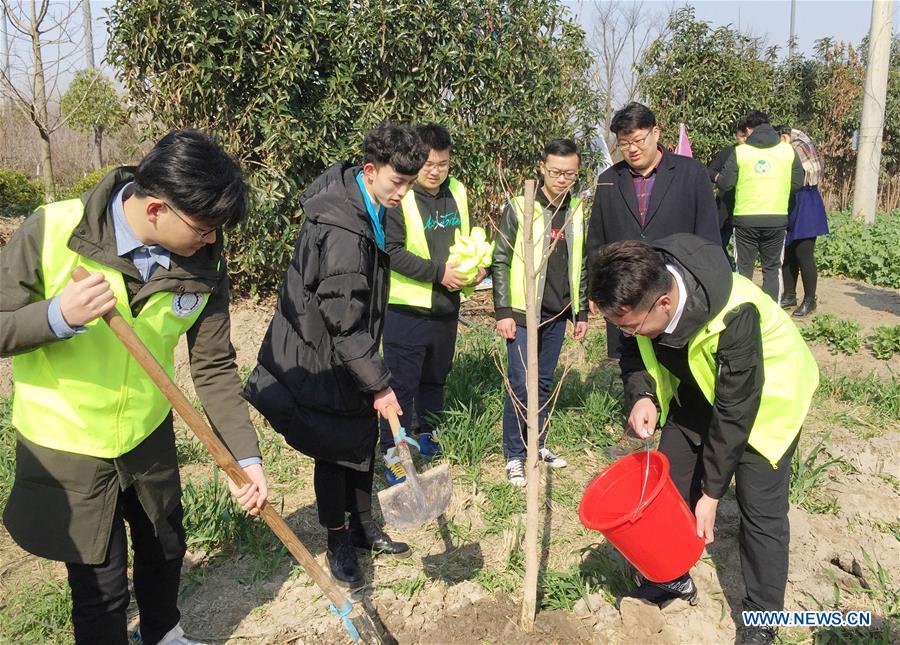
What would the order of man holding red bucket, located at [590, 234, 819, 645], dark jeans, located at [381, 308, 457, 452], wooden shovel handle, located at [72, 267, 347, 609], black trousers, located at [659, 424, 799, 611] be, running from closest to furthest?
wooden shovel handle, located at [72, 267, 347, 609], man holding red bucket, located at [590, 234, 819, 645], black trousers, located at [659, 424, 799, 611], dark jeans, located at [381, 308, 457, 452]

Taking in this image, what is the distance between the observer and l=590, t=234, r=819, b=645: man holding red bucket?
212cm

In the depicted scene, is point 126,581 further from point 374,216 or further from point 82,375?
point 374,216

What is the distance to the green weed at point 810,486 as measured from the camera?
11.4ft

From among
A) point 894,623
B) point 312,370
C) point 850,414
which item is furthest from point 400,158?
point 850,414

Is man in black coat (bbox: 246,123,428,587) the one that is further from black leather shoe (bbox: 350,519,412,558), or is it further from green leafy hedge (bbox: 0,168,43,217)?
green leafy hedge (bbox: 0,168,43,217)

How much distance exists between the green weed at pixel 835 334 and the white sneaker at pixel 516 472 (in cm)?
337

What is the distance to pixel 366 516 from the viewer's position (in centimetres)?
313

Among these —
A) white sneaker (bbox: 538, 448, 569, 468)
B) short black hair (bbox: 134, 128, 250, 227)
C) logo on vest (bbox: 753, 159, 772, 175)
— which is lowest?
white sneaker (bbox: 538, 448, 569, 468)

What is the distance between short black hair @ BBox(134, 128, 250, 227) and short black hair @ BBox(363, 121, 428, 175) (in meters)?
0.83

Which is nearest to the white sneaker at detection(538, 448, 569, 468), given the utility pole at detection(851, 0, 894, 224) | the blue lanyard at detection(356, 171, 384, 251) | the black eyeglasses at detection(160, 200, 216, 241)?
the blue lanyard at detection(356, 171, 384, 251)

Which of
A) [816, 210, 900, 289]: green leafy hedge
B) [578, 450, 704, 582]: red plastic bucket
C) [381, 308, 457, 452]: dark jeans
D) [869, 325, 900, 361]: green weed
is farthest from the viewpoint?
[816, 210, 900, 289]: green leafy hedge

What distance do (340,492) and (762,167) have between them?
4922mm

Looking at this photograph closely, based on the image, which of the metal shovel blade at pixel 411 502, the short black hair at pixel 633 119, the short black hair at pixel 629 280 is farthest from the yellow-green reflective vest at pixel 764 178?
the metal shovel blade at pixel 411 502

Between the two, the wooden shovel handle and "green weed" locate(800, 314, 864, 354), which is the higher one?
the wooden shovel handle
